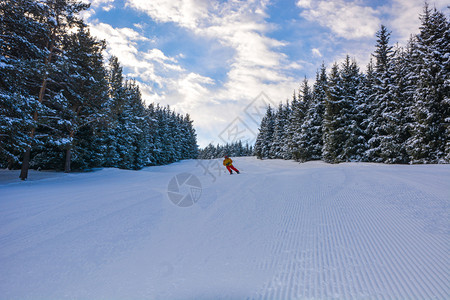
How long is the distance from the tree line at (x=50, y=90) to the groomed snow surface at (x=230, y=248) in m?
7.04

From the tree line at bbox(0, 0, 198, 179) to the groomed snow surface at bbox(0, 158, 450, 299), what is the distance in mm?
7040

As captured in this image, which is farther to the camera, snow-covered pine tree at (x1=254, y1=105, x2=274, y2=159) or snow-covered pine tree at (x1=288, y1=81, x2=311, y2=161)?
snow-covered pine tree at (x1=254, y1=105, x2=274, y2=159)

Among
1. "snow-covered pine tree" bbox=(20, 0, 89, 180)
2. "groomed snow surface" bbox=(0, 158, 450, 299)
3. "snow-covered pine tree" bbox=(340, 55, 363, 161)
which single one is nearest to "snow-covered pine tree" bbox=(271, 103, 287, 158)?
"snow-covered pine tree" bbox=(340, 55, 363, 161)

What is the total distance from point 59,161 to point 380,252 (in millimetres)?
19763

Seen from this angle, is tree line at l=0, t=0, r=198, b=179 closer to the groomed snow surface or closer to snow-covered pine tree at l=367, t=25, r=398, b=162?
the groomed snow surface

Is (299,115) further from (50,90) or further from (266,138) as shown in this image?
(50,90)

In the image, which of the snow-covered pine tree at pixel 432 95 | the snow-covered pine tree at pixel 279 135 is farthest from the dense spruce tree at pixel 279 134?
A: the snow-covered pine tree at pixel 432 95

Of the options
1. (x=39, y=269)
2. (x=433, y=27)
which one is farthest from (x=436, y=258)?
(x=433, y=27)

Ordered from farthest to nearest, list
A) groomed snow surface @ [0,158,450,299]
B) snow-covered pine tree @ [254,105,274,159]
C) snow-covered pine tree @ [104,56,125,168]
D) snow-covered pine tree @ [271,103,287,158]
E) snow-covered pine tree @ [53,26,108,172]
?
snow-covered pine tree @ [254,105,274,159] < snow-covered pine tree @ [271,103,287,158] < snow-covered pine tree @ [104,56,125,168] < snow-covered pine tree @ [53,26,108,172] < groomed snow surface @ [0,158,450,299]

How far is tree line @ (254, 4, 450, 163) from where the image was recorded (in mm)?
15977

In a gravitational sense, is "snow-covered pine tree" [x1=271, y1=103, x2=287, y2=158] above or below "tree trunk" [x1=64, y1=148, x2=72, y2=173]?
above

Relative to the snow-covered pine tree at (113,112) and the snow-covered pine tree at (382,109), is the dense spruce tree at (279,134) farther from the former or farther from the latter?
the snow-covered pine tree at (113,112)

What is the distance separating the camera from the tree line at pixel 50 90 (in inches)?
398

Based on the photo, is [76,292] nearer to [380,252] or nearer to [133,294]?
[133,294]
